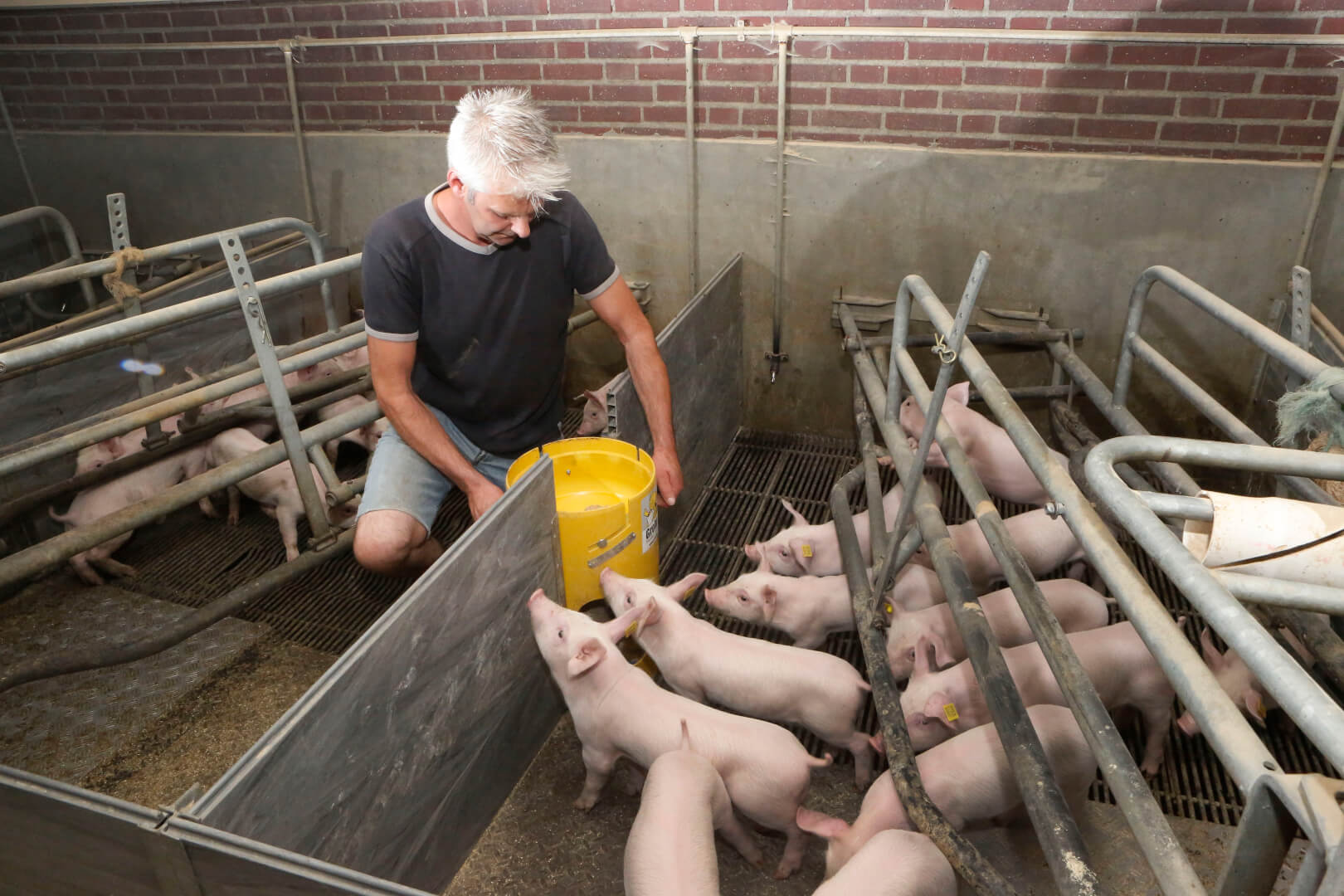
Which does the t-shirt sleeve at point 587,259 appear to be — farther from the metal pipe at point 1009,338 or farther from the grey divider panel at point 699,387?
the metal pipe at point 1009,338

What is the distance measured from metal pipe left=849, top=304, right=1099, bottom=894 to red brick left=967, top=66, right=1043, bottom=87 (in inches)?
73.4

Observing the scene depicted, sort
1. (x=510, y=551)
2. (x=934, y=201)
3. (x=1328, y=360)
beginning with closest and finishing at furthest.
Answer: (x=510, y=551) → (x=1328, y=360) → (x=934, y=201)

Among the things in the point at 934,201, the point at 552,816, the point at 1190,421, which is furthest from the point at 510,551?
the point at 1190,421

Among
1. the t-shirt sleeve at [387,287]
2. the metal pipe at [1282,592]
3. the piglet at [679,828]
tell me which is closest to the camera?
the metal pipe at [1282,592]

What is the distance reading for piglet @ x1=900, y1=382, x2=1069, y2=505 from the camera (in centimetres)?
352

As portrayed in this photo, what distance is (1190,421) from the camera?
4.03m

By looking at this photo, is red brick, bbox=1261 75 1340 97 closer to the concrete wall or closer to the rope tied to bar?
the concrete wall

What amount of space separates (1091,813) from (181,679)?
2932 millimetres

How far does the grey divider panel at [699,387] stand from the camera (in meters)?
3.07

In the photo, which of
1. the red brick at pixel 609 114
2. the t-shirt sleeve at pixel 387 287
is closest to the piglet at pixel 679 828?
the t-shirt sleeve at pixel 387 287

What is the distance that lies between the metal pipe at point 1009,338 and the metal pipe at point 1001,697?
1293 mm

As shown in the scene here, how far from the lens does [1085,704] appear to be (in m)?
1.66

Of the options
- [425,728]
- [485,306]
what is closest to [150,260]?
[485,306]

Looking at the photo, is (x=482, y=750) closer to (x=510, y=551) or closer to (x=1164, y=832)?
(x=510, y=551)
